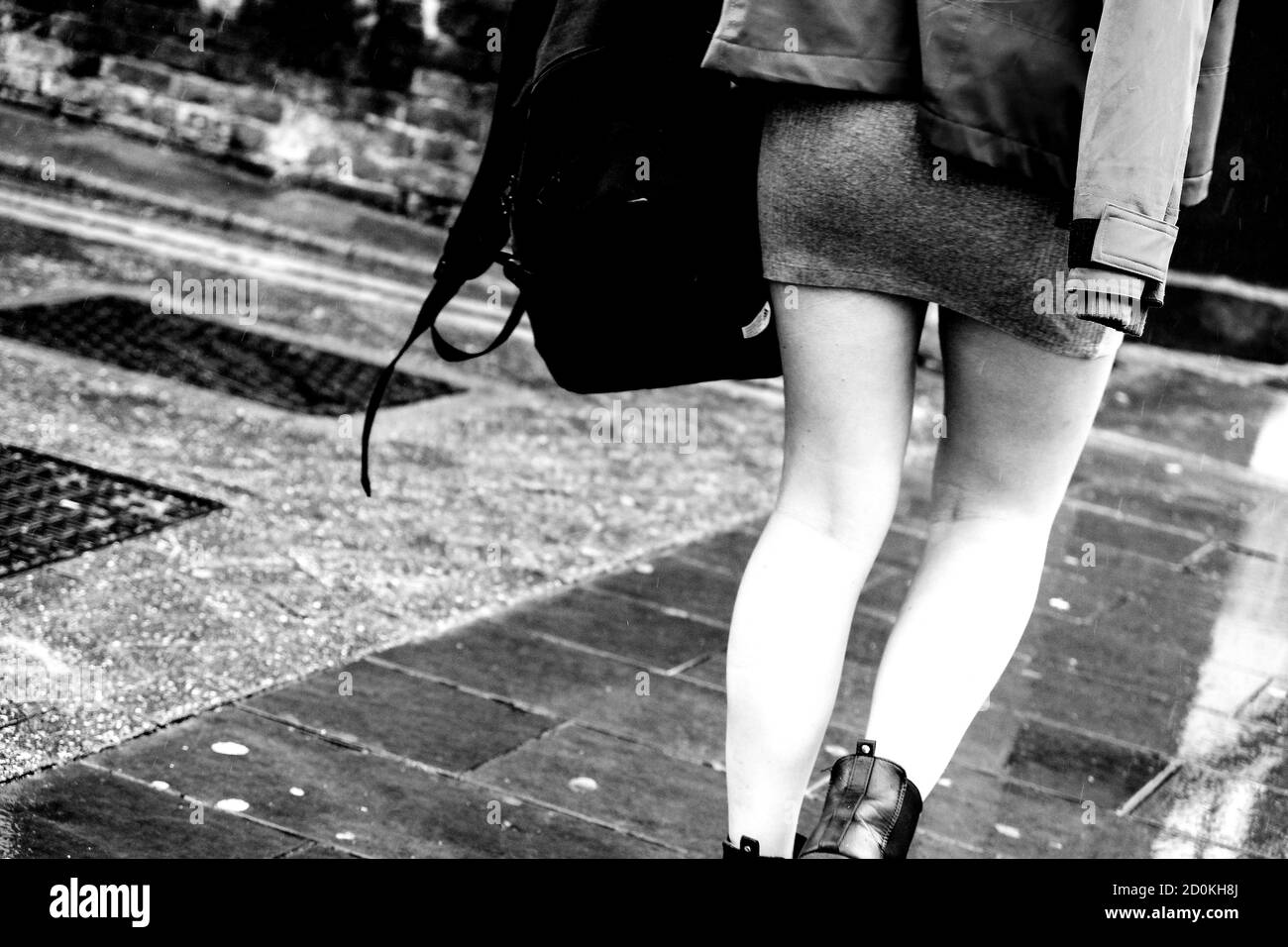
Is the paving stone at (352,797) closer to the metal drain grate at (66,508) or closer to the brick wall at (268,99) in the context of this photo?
the metal drain grate at (66,508)

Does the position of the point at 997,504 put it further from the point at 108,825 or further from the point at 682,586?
the point at 682,586

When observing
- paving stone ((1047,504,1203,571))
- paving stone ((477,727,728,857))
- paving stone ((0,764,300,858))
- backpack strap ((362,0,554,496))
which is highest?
backpack strap ((362,0,554,496))

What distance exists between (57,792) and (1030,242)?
163 cm

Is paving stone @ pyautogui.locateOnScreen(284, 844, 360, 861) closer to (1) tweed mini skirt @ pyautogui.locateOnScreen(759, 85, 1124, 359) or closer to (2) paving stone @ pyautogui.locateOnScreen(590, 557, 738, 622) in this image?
(1) tweed mini skirt @ pyautogui.locateOnScreen(759, 85, 1124, 359)

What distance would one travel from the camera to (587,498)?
4.58 meters

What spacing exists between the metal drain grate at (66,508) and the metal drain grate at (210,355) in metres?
0.94

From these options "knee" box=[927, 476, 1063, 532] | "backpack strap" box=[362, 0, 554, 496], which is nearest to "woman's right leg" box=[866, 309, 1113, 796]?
"knee" box=[927, 476, 1063, 532]

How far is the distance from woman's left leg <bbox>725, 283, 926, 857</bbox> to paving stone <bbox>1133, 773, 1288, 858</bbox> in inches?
46.3

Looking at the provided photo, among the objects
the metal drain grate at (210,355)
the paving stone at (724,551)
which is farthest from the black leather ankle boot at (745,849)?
the metal drain grate at (210,355)

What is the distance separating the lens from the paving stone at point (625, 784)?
2.80 meters

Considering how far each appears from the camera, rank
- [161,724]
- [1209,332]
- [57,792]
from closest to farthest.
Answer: [57,792]
[161,724]
[1209,332]

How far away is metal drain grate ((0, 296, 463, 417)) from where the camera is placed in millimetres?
5023
